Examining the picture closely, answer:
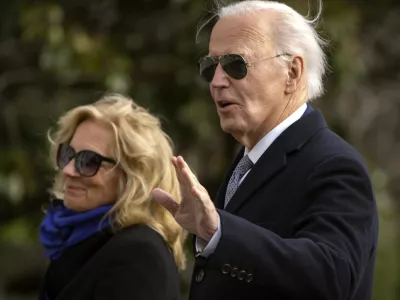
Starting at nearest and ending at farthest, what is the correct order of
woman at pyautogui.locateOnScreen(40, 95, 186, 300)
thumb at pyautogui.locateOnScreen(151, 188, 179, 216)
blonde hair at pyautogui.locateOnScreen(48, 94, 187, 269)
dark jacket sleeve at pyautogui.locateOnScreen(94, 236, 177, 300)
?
1. thumb at pyautogui.locateOnScreen(151, 188, 179, 216)
2. dark jacket sleeve at pyautogui.locateOnScreen(94, 236, 177, 300)
3. woman at pyautogui.locateOnScreen(40, 95, 186, 300)
4. blonde hair at pyautogui.locateOnScreen(48, 94, 187, 269)

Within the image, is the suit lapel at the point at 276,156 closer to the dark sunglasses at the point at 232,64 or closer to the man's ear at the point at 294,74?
the man's ear at the point at 294,74

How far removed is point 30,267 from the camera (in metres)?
7.62

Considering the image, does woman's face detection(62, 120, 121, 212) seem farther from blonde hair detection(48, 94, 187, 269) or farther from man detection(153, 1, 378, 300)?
man detection(153, 1, 378, 300)

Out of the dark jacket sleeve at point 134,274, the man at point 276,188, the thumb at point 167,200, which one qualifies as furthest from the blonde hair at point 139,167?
the thumb at point 167,200

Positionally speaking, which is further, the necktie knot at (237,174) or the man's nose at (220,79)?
the necktie knot at (237,174)

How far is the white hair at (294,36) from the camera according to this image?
8.81ft

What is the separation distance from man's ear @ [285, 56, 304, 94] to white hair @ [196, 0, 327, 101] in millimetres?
18

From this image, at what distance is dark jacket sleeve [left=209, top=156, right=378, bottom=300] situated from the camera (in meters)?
→ 2.22

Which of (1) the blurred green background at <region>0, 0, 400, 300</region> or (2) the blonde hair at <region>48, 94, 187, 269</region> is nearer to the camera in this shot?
(2) the blonde hair at <region>48, 94, 187, 269</region>

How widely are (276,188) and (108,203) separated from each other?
135 centimetres

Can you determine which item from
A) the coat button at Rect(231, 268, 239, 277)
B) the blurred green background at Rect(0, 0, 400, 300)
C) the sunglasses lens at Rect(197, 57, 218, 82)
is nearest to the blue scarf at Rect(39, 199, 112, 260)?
the sunglasses lens at Rect(197, 57, 218, 82)

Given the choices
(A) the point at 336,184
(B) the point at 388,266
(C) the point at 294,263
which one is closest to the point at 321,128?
(A) the point at 336,184

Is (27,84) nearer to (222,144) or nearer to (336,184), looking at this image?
(222,144)

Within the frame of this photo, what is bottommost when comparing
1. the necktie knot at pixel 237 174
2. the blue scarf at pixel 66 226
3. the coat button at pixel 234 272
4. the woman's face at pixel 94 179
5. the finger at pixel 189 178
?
the blue scarf at pixel 66 226
